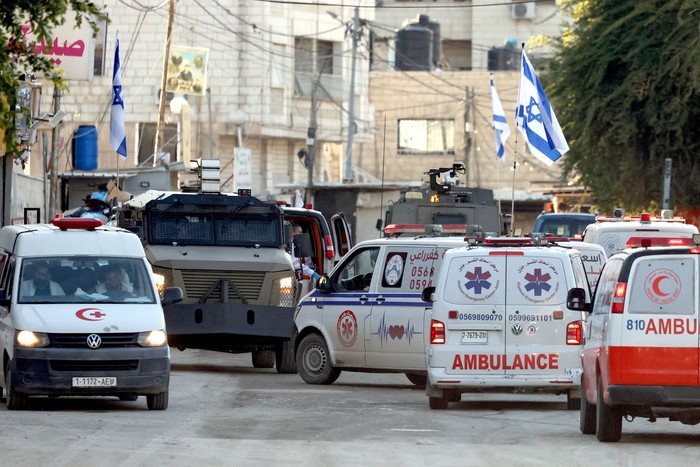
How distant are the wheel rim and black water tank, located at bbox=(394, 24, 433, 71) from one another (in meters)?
56.7

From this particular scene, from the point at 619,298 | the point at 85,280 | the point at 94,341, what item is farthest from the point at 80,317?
the point at 619,298

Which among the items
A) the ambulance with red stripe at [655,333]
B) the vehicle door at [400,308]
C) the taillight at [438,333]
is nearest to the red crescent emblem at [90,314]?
the taillight at [438,333]

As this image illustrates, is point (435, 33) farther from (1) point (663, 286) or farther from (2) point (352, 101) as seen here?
(1) point (663, 286)

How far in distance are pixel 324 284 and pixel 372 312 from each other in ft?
2.95

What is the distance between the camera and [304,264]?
26375 millimetres

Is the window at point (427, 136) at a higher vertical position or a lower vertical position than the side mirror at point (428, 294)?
higher

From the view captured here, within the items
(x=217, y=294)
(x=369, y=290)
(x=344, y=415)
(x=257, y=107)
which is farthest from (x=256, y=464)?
(x=257, y=107)

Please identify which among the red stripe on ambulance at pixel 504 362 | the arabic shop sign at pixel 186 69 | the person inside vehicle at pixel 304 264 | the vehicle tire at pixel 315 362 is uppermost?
the arabic shop sign at pixel 186 69

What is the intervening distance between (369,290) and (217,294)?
9.00ft

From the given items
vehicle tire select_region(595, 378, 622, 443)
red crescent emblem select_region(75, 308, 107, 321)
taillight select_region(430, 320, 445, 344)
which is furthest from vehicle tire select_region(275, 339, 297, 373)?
vehicle tire select_region(595, 378, 622, 443)

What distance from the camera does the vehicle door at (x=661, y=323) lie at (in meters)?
13.8

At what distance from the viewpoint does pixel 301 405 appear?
18.3 meters

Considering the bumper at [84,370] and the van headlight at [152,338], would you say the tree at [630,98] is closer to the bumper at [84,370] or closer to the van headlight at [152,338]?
the van headlight at [152,338]

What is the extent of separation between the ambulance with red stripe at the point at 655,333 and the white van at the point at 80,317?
525 centimetres
